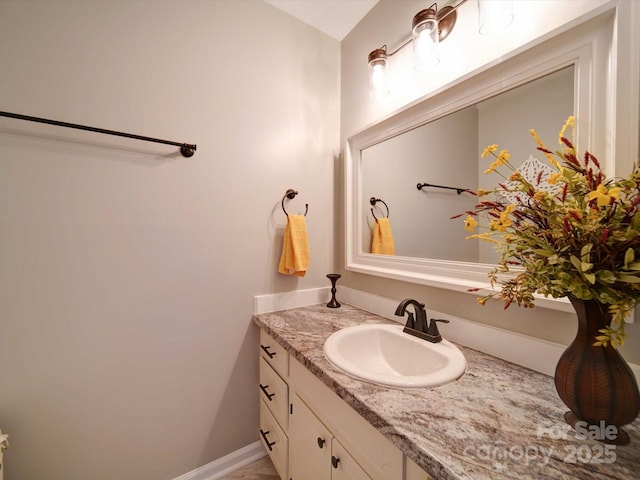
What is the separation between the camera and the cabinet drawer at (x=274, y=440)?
1.07 metres

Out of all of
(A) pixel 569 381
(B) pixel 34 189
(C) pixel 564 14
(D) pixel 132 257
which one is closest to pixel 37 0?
(B) pixel 34 189

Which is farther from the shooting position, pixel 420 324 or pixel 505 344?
pixel 420 324

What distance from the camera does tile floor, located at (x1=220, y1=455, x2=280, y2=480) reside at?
126cm

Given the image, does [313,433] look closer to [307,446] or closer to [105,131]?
[307,446]

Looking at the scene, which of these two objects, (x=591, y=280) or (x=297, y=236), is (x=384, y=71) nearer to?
(x=297, y=236)

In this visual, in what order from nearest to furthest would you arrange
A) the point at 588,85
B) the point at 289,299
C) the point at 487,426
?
the point at 487,426 → the point at 588,85 → the point at 289,299

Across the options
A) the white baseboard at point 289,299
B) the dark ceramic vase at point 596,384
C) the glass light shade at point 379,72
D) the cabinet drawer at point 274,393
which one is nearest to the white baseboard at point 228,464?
the cabinet drawer at point 274,393

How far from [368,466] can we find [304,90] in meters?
1.70

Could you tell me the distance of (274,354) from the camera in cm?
115

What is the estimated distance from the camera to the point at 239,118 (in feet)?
4.26

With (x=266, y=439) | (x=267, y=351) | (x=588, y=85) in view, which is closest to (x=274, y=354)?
(x=267, y=351)

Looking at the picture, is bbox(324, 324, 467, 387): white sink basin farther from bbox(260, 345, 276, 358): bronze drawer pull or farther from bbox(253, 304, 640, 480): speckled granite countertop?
bbox(260, 345, 276, 358): bronze drawer pull

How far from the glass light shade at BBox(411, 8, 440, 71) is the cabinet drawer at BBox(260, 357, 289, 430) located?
4.70 feet

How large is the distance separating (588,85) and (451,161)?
15.6 inches
